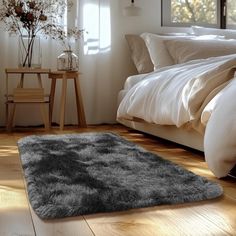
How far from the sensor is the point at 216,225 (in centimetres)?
112

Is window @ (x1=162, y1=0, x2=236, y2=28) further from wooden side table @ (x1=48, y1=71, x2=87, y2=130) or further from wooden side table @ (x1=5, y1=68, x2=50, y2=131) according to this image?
wooden side table @ (x1=5, y1=68, x2=50, y2=131)

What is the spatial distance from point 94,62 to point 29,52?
63 centimetres

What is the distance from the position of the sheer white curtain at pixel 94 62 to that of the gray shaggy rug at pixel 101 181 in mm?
1614

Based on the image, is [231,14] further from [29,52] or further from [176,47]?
[29,52]

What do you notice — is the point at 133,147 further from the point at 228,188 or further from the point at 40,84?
the point at 40,84

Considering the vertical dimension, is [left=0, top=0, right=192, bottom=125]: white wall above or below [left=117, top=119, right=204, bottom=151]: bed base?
above

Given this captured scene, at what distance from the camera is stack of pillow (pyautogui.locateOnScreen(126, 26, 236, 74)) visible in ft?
11.1

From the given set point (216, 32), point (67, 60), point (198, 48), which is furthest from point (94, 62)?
point (216, 32)

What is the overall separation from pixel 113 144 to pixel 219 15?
255 centimetres

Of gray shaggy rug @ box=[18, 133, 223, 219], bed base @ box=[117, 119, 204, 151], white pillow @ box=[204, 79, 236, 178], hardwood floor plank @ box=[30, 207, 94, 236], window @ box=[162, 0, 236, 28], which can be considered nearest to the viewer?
hardwood floor plank @ box=[30, 207, 94, 236]

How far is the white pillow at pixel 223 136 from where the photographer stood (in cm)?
154

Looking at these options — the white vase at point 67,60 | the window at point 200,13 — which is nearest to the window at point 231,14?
the window at point 200,13

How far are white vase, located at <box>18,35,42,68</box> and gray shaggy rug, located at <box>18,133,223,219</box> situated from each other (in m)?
1.40

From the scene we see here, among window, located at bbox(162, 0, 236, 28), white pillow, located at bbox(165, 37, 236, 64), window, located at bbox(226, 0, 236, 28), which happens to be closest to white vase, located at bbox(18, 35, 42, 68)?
white pillow, located at bbox(165, 37, 236, 64)
